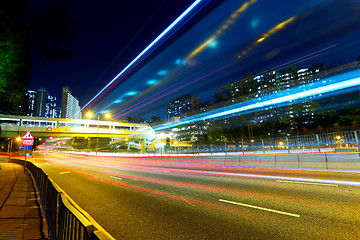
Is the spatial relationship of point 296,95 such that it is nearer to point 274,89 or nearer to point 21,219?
point 274,89

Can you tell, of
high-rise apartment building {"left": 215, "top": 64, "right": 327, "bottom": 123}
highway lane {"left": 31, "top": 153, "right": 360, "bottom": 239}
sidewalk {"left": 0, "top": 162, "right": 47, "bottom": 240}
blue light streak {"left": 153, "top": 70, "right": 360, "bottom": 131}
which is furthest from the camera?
high-rise apartment building {"left": 215, "top": 64, "right": 327, "bottom": 123}

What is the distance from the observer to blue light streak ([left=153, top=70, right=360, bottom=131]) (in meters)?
19.1

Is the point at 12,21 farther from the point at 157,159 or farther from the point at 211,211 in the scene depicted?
the point at 157,159

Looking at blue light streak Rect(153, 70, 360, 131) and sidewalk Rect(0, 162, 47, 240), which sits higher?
blue light streak Rect(153, 70, 360, 131)

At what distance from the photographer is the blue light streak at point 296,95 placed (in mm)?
19105

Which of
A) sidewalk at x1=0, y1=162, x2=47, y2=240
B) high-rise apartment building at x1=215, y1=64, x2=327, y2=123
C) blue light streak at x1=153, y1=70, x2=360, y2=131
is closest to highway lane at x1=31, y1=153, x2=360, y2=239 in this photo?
sidewalk at x1=0, y1=162, x2=47, y2=240

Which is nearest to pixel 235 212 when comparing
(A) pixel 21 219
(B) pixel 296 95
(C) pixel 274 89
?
(A) pixel 21 219

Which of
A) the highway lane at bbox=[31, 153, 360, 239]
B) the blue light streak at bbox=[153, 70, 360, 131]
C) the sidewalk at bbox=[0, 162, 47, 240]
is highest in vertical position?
the blue light streak at bbox=[153, 70, 360, 131]

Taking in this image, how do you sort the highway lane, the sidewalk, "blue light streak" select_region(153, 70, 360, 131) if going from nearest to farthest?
the highway lane → the sidewalk → "blue light streak" select_region(153, 70, 360, 131)

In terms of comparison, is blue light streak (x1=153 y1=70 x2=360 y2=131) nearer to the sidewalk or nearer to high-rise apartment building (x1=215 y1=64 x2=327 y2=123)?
high-rise apartment building (x1=215 y1=64 x2=327 y2=123)

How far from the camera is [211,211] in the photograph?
17.8ft

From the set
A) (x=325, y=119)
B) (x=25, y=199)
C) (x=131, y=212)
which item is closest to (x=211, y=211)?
(x=131, y=212)

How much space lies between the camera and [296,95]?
25547 mm

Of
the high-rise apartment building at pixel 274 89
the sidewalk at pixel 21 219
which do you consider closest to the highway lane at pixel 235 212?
the sidewalk at pixel 21 219
